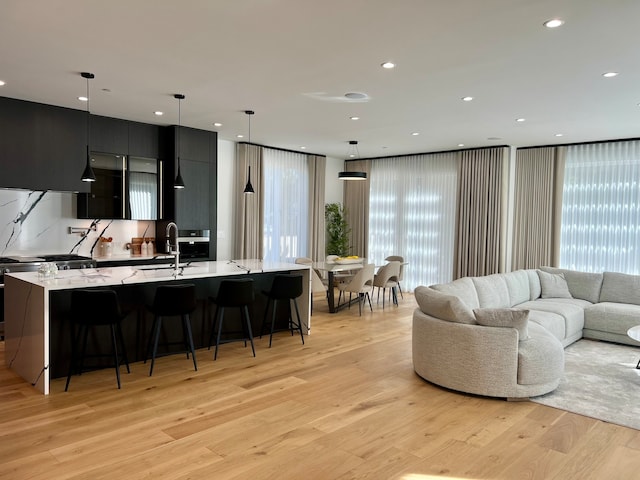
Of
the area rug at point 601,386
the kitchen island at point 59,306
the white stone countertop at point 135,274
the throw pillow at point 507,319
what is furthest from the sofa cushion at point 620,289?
the kitchen island at point 59,306

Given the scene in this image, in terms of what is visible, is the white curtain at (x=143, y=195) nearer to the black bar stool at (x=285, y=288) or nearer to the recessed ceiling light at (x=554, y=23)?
the black bar stool at (x=285, y=288)

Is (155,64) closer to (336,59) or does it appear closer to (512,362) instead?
(336,59)

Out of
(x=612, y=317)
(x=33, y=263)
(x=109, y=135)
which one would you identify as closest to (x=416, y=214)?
(x=612, y=317)

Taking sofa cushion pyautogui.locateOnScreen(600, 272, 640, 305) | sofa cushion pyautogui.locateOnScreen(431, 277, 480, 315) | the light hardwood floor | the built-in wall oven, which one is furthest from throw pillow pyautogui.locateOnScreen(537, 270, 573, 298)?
the built-in wall oven

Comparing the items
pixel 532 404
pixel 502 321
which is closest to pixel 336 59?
pixel 502 321

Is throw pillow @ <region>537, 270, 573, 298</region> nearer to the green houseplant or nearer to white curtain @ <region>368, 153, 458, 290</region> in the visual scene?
white curtain @ <region>368, 153, 458, 290</region>

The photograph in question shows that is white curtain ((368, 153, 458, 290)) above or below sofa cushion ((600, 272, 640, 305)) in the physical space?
above

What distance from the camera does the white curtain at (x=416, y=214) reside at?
977 centimetres

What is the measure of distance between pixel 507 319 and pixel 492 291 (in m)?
1.96

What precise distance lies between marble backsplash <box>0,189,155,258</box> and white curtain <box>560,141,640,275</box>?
24.2ft

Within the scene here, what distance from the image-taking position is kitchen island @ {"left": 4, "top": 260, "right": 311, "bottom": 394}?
4.20 meters

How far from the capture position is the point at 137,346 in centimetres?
509

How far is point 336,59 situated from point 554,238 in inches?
233

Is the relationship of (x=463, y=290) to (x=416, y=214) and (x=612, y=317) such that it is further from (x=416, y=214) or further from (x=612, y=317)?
(x=416, y=214)
